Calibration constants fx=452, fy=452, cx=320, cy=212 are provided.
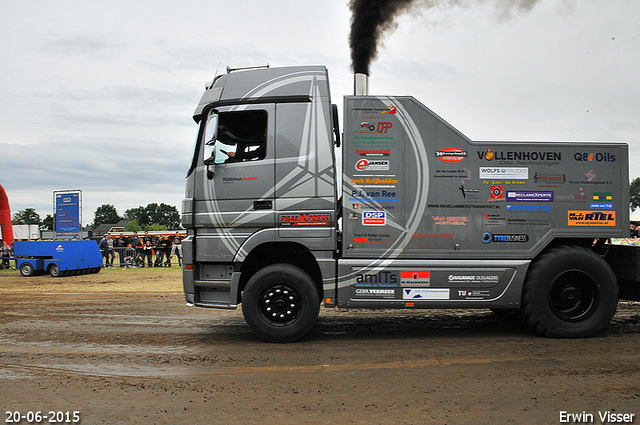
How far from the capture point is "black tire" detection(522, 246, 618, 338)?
19.9 ft

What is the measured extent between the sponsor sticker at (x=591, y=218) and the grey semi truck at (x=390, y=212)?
1cm

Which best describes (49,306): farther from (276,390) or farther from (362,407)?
(362,407)

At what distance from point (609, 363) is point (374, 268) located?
2863 millimetres

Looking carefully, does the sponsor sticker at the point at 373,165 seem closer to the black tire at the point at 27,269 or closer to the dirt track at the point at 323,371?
the dirt track at the point at 323,371

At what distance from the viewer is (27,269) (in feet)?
60.2

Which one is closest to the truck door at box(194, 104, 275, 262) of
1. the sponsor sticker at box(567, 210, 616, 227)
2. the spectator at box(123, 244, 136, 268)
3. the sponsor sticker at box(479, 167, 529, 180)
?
the sponsor sticker at box(479, 167, 529, 180)

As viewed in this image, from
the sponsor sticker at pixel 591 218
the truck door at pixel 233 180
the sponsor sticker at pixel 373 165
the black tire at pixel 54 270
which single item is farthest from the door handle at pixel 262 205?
the black tire at pixel 54 270

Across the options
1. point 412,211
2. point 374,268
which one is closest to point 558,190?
point 412,211

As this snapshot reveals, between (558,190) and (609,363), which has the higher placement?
(558,190)

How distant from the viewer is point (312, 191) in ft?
19.9

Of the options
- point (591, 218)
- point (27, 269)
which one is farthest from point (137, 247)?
point (591, 218)

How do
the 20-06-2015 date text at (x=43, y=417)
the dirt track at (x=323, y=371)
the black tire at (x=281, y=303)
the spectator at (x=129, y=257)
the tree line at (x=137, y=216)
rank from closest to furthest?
1. the 20-06-2015 date text at (x=43, y=417)
2. the dirt track at (x=323, y=371)
3. the black tire at (x=281, y=303)
4. the spectator at (x=129, y=257)
5. the tree line at (x=137, y=216)

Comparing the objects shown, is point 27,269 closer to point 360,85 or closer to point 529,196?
point 360,85

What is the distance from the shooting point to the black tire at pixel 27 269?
1827cm
